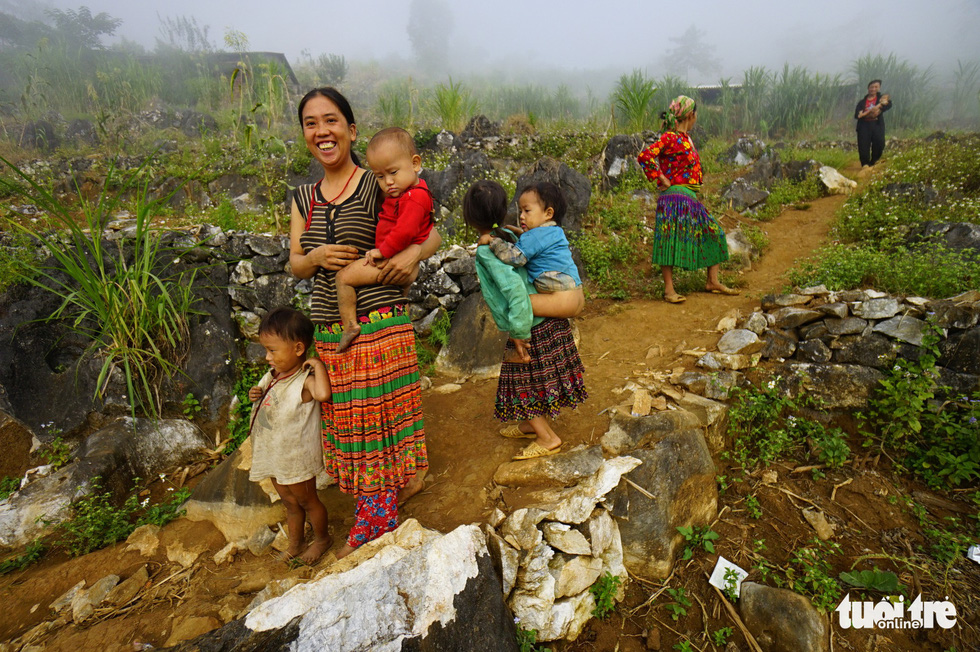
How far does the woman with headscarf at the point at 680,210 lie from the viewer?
436 centimetres

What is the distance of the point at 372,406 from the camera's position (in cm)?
198

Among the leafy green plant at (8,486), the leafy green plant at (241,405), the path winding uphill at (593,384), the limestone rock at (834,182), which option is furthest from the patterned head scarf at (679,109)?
the leafy green plant at (8,486)

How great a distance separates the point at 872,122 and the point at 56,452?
12.8 m

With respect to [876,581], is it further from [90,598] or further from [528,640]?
[90,598]

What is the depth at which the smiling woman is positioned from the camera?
6.26 feet

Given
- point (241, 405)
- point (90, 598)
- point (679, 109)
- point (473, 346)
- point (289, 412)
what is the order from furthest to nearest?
point (679, 109) → point (473, 346) → point (241, 405) → point (90, 598) → point (289, 412)

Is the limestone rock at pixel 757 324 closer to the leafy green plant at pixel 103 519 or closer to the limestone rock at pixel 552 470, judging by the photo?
the limestone rock at pixel 552 470

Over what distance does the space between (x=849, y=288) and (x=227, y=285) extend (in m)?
5.60

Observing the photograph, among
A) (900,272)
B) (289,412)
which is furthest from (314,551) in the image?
(900,272)

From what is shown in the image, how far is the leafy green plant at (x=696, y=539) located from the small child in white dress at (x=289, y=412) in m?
1.91

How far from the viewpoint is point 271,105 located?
6430 millimetres

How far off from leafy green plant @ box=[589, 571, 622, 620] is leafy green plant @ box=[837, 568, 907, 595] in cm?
108

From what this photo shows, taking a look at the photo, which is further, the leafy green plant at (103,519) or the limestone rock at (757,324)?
the limestone rock at (757,324)

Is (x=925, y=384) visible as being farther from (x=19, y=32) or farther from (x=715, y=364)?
(x=19, y=32)
